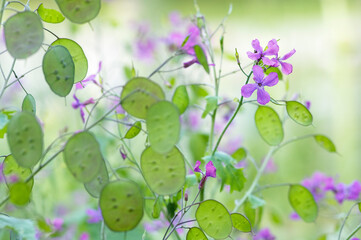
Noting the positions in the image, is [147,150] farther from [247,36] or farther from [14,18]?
[247,36]

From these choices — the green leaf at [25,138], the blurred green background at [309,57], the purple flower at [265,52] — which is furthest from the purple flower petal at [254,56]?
the blurred green background at [309,57]

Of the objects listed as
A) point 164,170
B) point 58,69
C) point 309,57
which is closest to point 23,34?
point 58,69

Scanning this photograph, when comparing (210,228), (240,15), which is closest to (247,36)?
(240,15)

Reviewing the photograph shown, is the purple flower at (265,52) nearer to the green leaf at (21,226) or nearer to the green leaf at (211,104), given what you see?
the green leaf at (211,104)

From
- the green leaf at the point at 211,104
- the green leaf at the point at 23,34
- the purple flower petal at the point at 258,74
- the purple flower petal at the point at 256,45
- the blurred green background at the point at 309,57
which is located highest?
the green leaf at the point at 23,34

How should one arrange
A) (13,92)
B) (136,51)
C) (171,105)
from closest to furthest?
(171,105) < (136,51) < (13,92)

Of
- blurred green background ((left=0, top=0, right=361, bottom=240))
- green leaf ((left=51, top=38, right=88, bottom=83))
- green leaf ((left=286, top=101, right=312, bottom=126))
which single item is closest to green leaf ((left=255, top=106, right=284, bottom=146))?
green leaf ((left=286, top=101, right=312, bottom=126))

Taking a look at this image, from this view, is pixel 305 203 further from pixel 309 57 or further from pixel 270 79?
pixel 309 57

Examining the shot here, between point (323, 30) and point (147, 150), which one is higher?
point (147, 150)
